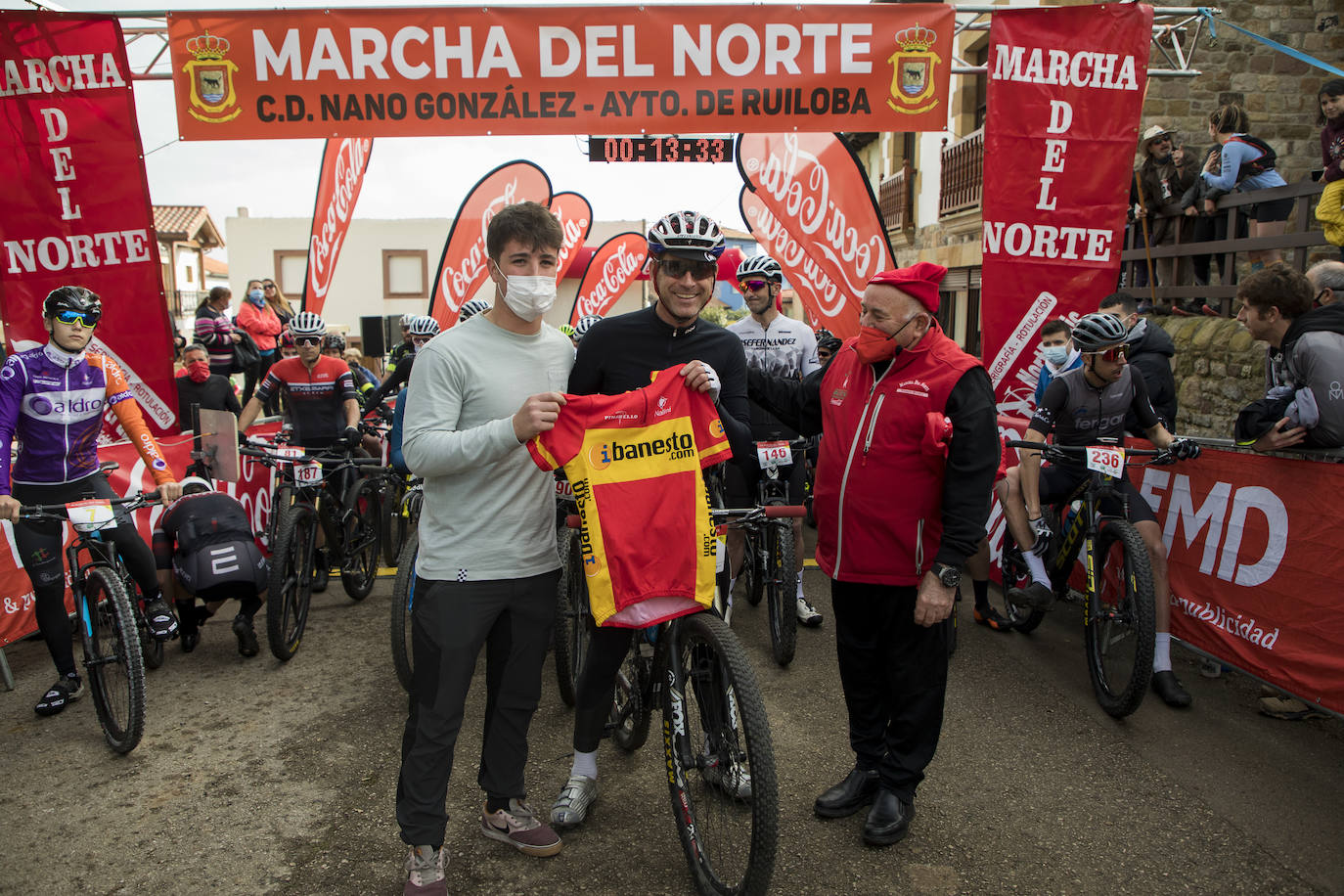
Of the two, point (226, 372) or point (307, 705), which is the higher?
point (226, 372)

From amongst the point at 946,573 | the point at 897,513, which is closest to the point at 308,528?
the point at 897,513

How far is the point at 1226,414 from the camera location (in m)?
9.14

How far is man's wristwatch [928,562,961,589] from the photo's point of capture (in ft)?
10.6

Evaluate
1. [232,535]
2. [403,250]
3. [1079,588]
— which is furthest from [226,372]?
[403,250]

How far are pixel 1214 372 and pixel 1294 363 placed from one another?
5.22m

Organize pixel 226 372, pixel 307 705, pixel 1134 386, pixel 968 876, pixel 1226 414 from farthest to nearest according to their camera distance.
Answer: pixel 226 372 < pixel 1226 414 < pixel 1134 386 < pixel 307 705 < pixel 968 876

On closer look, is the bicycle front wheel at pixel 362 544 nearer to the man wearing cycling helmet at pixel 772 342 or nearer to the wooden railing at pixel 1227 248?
the man wearing cycling helmet at pixel 772 342

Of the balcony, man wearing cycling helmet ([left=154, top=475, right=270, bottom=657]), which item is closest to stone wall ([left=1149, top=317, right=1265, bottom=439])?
man wearing cycling helmet ([left=154, top=475, right=270, bottom=657])

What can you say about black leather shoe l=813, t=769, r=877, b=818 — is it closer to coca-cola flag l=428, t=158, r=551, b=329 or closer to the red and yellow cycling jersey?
the red and yellow cycling jersey

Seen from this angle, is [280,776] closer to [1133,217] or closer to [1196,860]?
[1196,860]

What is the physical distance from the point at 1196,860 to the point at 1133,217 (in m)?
9.27

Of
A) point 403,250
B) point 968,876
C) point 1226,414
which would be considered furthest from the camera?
point 403,250

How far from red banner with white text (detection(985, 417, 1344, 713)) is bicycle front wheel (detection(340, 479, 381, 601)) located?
5248 mm

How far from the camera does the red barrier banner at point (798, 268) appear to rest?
24.9 ft
